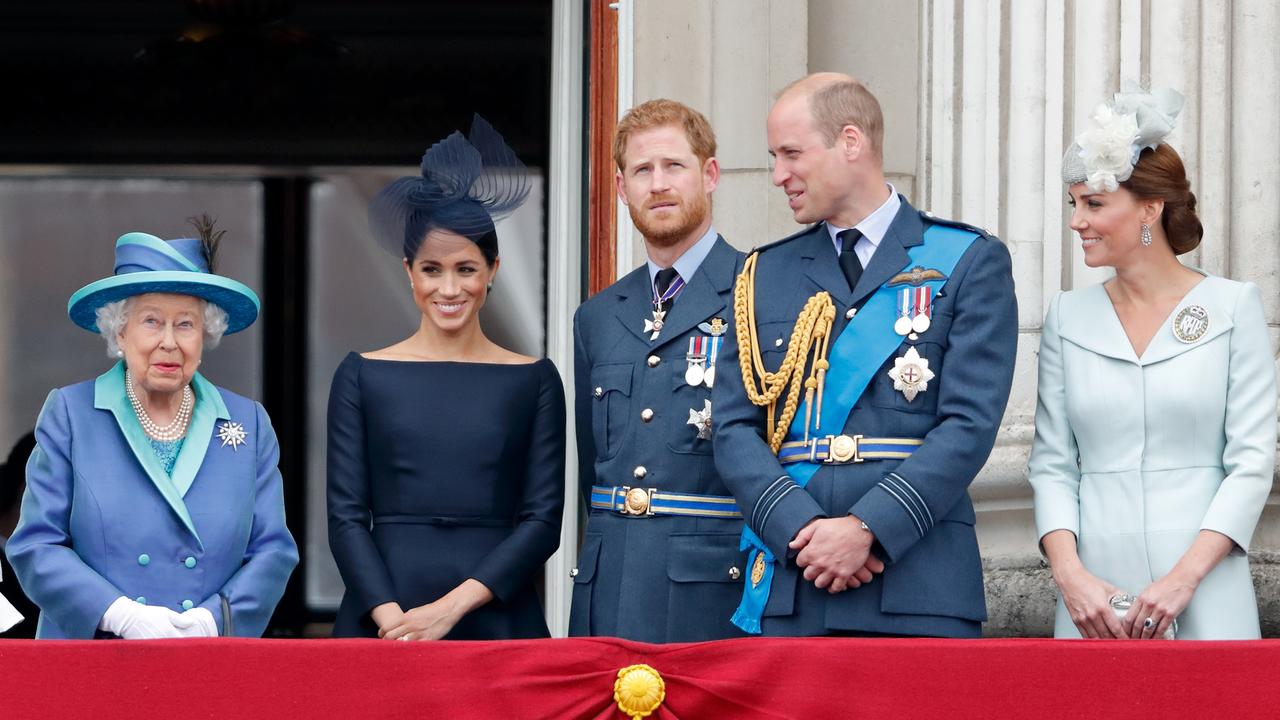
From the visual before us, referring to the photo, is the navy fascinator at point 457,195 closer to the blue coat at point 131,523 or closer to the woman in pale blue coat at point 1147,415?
the blue coat at point 131,523

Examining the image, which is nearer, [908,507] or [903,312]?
[908,507]

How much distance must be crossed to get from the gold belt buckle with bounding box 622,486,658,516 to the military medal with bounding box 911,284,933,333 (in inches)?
26.4

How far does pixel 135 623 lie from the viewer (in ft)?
10.8

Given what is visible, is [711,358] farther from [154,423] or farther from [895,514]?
[154,423]

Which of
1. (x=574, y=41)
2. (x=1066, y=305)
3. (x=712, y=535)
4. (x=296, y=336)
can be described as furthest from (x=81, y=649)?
(x=296, y=336)

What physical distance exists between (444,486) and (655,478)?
42 cm

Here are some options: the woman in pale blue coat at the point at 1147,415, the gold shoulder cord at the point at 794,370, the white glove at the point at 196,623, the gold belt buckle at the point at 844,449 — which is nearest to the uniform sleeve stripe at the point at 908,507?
the gold belt buckle at the point at 844,449

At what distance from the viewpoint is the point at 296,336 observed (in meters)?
8.53

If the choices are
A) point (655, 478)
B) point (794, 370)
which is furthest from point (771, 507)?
point (655, 478)

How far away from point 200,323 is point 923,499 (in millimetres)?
1375

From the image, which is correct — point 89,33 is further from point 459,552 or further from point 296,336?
point 459,552

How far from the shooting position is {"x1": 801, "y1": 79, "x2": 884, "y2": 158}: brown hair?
344 cm

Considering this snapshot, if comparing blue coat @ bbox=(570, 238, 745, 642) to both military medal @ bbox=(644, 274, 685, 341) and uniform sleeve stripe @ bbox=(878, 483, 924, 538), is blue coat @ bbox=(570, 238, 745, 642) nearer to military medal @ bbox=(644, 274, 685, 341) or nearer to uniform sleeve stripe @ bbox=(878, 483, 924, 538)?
military medal @ bbox=(644, 274, 685, 341)

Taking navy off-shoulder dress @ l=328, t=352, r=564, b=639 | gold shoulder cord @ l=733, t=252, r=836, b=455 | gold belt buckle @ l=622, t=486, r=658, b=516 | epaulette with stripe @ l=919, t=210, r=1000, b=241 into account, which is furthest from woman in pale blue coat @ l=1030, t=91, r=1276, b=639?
navy off-shoulder dress @ l=328, t=352, r=564, b=639
